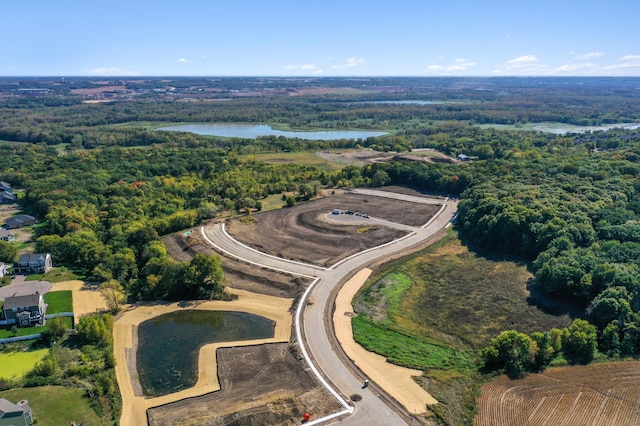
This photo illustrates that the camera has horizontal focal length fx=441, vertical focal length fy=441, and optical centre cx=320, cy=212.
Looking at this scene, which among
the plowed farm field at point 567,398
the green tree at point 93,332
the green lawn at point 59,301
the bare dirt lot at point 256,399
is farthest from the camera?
the green lawn at point 59,301

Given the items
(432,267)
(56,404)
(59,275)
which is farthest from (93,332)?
(432,267)

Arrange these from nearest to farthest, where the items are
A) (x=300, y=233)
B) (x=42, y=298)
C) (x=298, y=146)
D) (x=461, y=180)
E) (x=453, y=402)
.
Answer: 1. (x=453, y=402)
2. (x=42, y=298)
3. (x=300, y=233)
4. (x=461, y=180)
5. (x=298, y=146)

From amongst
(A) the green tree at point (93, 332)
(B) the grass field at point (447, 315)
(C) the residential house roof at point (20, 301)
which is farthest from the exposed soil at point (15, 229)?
(B) the grass field at point (447, 315)

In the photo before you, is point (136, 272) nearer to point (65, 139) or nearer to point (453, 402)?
point (453, 402)

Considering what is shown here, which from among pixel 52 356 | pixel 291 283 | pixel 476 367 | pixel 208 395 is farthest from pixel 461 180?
pixel 52 356

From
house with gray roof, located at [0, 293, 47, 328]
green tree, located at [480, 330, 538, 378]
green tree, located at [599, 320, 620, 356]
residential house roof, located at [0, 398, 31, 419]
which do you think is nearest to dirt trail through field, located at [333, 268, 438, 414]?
green tree, located at [480, 330, 538, 378]

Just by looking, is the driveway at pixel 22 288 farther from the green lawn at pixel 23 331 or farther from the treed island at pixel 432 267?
the green lawn at pixel 23 331

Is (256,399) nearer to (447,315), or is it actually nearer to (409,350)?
(409,350)
